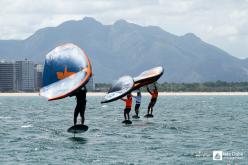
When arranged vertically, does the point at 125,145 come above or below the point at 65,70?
below

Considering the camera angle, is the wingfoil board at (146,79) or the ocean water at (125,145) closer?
the ocean water at (125,145)

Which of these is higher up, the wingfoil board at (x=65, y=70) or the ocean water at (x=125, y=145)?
the wingfoil board at (x=65, y=70)

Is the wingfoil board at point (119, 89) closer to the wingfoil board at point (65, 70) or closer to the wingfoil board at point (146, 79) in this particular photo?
the wingfoil board at point (146, 79)

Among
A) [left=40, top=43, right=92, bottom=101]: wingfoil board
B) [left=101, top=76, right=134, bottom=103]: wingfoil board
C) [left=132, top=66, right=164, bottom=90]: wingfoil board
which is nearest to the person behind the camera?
[left=40, top=43, right=92, bottom=101]: wingfoil board

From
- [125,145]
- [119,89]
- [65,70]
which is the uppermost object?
[65,70]

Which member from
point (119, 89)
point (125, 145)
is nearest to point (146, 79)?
point (119, 89)

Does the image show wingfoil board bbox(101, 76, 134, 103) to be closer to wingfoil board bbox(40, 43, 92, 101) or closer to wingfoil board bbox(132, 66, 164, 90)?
wingfoil board bbox(132, 66, 164, 90)

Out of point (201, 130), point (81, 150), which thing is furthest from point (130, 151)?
point (201, 130)

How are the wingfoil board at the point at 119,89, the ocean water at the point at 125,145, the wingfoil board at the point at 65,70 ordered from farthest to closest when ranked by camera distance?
the wingfoil board at the point at 119,89
the wingfoil board at the point at 65,70
the ocean water at the point at 125,145

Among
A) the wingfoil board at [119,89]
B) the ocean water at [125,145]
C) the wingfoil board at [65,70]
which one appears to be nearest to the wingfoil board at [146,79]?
the wingfoil board at [119,89]

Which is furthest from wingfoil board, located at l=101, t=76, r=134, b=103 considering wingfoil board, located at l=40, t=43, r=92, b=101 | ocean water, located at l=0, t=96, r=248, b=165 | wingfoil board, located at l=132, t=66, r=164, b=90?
wingfoil board, located at l=40, t=43, r=92, b=101

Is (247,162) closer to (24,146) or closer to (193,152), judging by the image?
(193,152)

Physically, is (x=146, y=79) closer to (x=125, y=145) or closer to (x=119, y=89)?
(x=119, y=89)

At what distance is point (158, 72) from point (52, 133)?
18.1m
